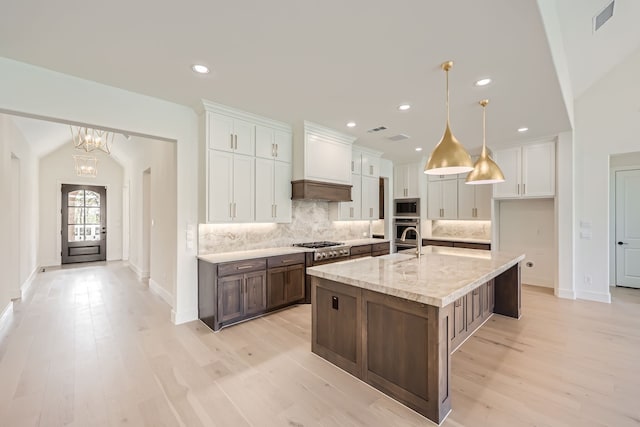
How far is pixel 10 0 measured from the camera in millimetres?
1813

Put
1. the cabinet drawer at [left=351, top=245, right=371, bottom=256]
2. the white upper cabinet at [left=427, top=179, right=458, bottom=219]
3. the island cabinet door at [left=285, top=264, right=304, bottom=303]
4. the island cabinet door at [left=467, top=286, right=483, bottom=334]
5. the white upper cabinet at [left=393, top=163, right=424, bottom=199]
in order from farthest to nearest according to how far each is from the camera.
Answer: the white upper cabinet at [left=393, top=163, right=424, bottom=199] < the white upper cabinet at [left=427, top=179, right=458, bottom=219] < the cabinet drawer at [left=351, top=245, right=371, bottom=256] < the island cabinet door at [left=285, top=264, right=304, bottom=303] < the island cabinet door at [left=467, top=286, right=483, bottom=334]

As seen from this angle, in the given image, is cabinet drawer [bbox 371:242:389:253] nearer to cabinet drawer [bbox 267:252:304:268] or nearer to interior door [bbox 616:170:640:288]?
cabinet drawer [bbox 267:252:304:268]

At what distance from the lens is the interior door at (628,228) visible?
5.12 meters

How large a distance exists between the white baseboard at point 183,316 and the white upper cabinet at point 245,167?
4.16 ft

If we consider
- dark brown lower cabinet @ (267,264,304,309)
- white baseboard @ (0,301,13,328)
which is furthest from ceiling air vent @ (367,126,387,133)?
white baseboard @ (0,301,13,328)

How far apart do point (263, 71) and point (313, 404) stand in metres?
2.92

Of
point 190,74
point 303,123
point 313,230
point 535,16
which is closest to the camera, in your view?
point 535,16

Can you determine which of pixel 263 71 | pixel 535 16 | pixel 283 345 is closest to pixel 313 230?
pixel 283 345

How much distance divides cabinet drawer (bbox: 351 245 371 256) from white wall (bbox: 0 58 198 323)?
2.58 metres

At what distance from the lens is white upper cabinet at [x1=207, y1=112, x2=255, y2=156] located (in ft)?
11.9

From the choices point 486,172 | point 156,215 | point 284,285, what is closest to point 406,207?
point 486,172

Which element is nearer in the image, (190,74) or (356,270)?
(356,270)

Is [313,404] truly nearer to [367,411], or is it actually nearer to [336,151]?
[367,411]

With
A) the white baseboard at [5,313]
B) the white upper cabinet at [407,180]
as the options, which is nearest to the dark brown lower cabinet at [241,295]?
the white baseboard at [5,313]
